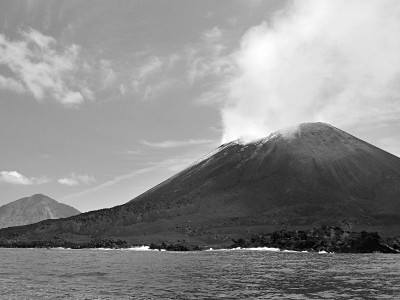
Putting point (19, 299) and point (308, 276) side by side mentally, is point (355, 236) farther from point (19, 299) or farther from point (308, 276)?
point (19, 299)

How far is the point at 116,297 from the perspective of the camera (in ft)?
145

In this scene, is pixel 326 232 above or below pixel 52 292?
above

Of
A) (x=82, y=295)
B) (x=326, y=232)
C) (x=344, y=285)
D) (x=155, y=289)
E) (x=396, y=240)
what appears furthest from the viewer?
(x=326, y=232)

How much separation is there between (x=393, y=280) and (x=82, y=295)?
44.4 metres

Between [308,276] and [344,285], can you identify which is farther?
[308,276]

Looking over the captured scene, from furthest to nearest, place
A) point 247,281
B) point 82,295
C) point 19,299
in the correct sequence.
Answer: point 247,281, point 82,295, point 19,299

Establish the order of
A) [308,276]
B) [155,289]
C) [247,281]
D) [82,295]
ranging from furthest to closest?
[308,276], [247,281], [155,289], [82,295]

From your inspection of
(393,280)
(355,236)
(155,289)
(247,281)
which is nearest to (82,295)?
(155,289)

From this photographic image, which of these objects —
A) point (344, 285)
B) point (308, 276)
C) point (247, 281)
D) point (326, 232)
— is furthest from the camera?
point (326, 232)

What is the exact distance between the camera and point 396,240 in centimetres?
16412

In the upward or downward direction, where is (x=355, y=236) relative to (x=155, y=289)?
upward

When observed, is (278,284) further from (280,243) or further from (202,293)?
(280,243)

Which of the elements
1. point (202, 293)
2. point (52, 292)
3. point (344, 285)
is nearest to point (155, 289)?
point (202, 293)

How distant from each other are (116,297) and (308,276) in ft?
117
